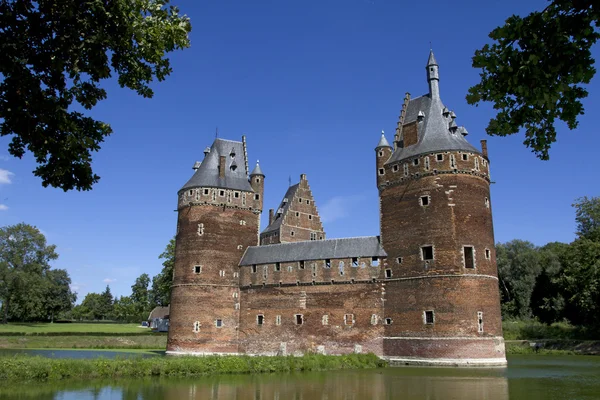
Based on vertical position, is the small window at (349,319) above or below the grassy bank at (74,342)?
above

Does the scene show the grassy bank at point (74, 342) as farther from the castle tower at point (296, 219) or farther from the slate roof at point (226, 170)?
the slate roof at point (226, 170)

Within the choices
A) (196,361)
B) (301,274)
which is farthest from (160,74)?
(301,274)

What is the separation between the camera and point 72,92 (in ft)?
36.9

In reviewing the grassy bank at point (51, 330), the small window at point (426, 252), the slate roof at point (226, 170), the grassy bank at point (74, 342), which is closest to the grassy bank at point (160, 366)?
the small window at point (426, 252)

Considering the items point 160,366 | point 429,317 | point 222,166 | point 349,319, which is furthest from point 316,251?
point 160,366

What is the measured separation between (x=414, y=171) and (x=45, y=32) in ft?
89.1

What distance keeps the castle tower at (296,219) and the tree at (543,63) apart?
41.2 m

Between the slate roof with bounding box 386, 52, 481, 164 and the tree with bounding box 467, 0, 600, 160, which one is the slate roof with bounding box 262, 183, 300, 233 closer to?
the slate roof with bounding box 386, 52, 481, 164

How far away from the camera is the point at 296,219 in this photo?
50688 millimetres

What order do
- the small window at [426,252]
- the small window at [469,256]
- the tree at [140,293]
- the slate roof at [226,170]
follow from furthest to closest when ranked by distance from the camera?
the tree at [140,293] < the slate roof at [226,170] < the small window at [426,252] < the small window at [469,256]

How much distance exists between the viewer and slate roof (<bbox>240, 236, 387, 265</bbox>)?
35.9 metres

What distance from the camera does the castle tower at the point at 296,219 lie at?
49.7 m

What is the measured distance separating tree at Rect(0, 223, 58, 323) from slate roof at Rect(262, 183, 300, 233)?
3283 centimetres

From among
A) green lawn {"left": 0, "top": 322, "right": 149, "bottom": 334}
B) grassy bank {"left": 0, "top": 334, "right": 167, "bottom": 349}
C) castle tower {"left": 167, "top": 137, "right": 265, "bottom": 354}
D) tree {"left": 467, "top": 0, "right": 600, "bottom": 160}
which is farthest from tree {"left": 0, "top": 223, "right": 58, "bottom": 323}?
tree {"left": 467, "top": 0, "right": 600, "bottom": 160}
